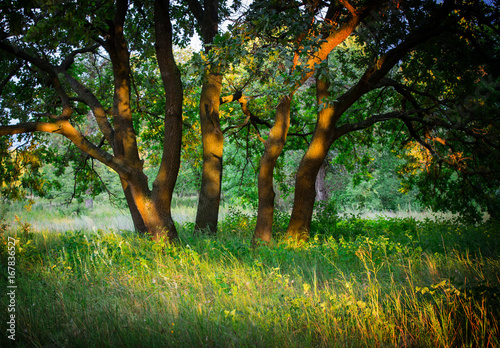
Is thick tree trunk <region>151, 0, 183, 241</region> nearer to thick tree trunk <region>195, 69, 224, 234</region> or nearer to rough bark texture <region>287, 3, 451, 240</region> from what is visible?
thick tree trunk <region>195, 69, 224, 234</region>

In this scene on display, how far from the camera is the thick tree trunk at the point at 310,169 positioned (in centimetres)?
770

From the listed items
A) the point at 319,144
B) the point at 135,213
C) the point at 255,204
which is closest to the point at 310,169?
the point at 319,144

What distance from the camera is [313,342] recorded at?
308 centimetres

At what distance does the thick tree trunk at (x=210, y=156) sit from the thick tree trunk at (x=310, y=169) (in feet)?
6.00

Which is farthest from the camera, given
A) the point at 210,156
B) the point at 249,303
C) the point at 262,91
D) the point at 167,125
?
the point at 210,156

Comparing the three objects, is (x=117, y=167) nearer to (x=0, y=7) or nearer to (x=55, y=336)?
(x=0, y=7)

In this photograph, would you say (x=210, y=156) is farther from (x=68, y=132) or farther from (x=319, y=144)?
(x=68, y=132)

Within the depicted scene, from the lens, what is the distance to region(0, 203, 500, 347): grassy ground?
310 centimetres

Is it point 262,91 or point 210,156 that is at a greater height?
point 262,91

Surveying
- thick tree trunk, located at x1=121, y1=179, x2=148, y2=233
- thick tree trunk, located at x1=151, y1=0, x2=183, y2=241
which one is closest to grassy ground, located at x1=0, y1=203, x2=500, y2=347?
thick tree trunk, located at x1=151, y1=0, x2=183, y2=241

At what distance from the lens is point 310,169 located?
7.71 metres

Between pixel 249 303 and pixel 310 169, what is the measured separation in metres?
4.45

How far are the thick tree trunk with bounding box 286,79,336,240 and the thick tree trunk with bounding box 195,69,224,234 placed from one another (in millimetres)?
1829

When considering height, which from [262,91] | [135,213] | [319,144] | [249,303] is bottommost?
[249,303]
